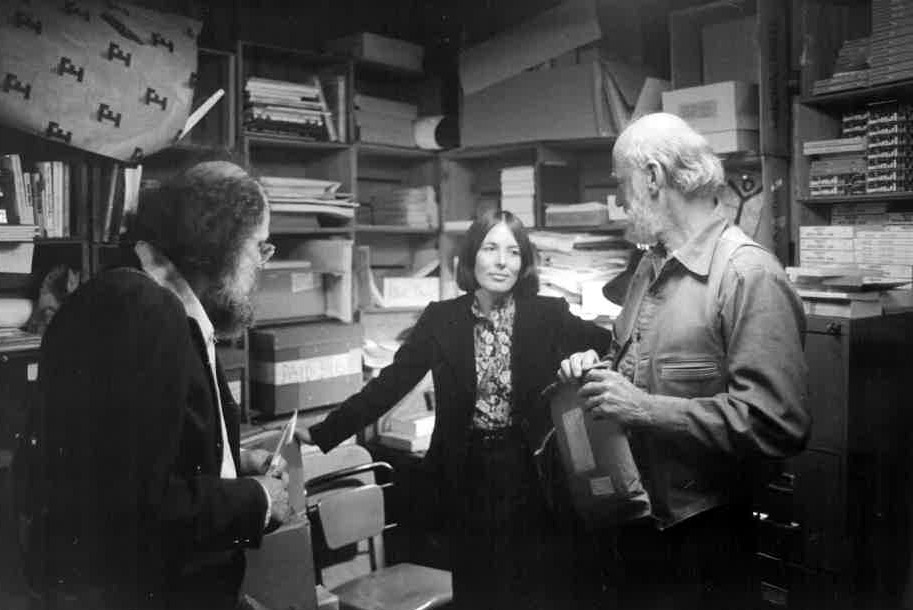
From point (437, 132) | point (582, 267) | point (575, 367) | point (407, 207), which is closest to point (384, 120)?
point (437, 132)

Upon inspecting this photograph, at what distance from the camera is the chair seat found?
102 inches

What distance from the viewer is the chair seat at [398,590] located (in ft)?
8.50

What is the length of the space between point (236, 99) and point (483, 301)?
128 cm

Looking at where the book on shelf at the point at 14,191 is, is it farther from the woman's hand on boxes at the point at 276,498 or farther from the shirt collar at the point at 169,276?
the woman's hand on boxes at the point at 276,498

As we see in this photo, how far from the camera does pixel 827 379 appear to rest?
8.13ft

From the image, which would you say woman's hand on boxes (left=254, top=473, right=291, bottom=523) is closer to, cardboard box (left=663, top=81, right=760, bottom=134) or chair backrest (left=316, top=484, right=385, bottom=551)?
chair backrest (left=316, top=484, right=385, bottom=551)

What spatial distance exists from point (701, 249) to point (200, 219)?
3.35 feet

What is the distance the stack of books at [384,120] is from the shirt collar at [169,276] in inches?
86.6

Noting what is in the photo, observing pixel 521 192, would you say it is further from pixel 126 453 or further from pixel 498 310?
pixel 126 453

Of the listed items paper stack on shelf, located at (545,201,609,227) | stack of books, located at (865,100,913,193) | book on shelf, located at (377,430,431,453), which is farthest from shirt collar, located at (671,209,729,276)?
book on shelf, located at (377,430,431,453)

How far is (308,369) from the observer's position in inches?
132

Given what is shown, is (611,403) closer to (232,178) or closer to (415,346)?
(232,178)

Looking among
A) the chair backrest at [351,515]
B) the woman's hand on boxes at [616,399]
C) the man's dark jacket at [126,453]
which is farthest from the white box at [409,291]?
the man's dark jacket at [126,453]

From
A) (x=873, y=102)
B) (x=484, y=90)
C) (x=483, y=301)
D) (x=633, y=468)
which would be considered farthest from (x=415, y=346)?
(x=873, y=102)
